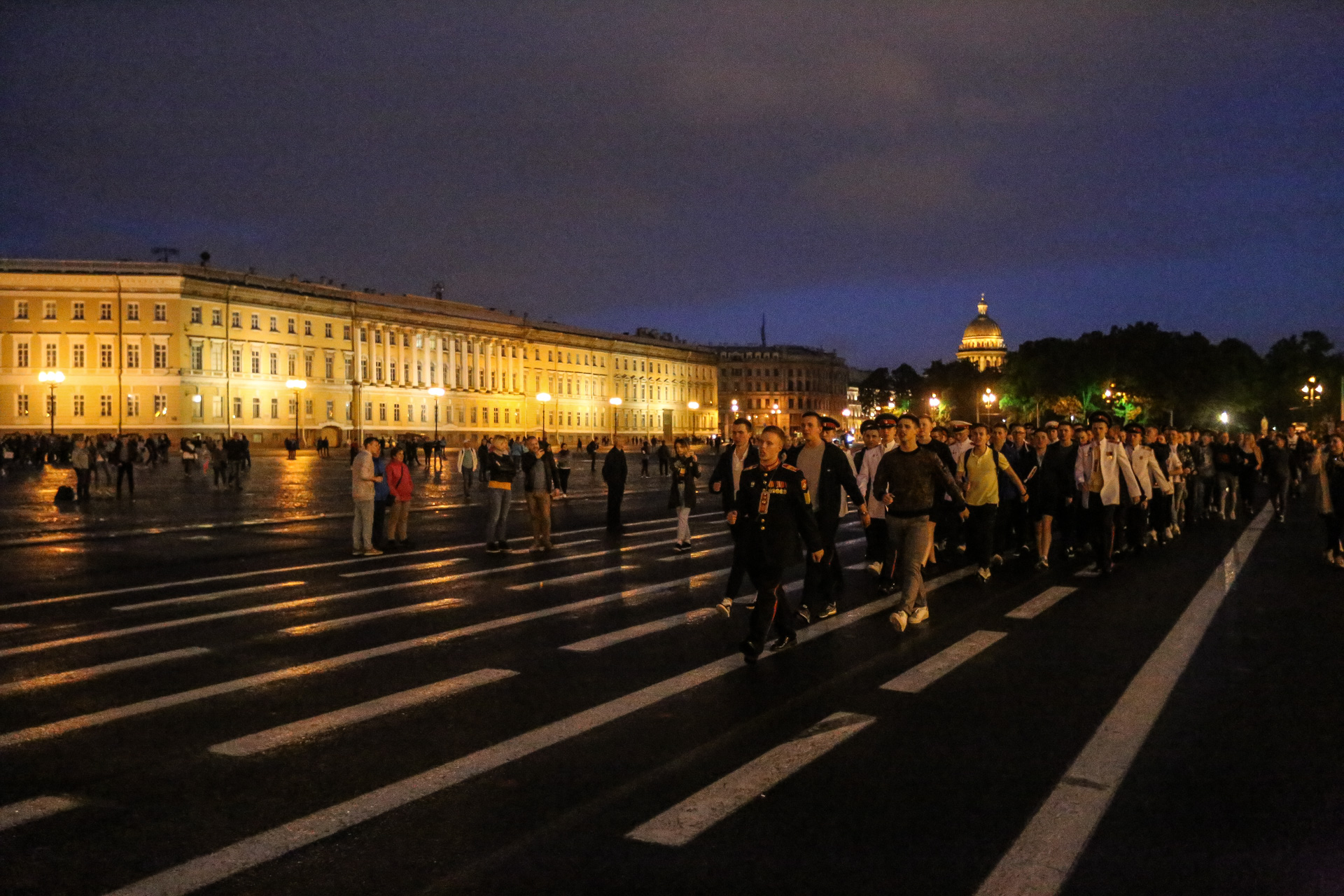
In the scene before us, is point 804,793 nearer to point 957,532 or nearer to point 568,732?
point 568,732

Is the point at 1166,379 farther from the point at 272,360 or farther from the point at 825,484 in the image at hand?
the point at 825,484

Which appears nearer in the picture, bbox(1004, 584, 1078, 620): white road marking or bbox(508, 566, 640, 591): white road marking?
bbox(1004, 584, 1078, 620): white road marking

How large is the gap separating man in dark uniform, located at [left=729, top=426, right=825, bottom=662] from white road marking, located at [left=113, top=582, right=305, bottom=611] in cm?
674

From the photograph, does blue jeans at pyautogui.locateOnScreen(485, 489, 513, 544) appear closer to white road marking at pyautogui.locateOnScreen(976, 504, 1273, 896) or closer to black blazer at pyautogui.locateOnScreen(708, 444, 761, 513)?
black blazer at pyautogui.locateOnScreen(708, 444, 761, 513)

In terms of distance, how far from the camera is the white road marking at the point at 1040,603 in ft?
38.7

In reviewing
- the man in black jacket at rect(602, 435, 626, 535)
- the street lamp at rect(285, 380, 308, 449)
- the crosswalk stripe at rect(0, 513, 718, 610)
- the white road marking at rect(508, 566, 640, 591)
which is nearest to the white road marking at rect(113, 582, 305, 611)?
the crosswalk stripe at rect(0, 513, 718, 610)

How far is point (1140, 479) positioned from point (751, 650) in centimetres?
962

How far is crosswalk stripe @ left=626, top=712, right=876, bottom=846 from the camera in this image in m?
5.39

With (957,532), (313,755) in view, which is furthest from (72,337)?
(313,755)

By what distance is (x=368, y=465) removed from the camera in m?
18.0

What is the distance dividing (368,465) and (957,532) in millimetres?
8747

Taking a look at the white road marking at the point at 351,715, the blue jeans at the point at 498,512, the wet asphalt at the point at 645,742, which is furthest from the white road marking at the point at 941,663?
the blue jeans at the point at 498,512

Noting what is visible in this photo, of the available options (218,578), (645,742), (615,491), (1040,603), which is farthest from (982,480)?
(615,491)

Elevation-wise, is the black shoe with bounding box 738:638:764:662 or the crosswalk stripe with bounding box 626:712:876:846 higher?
the black shoe with bounding box 738:638:764:662
